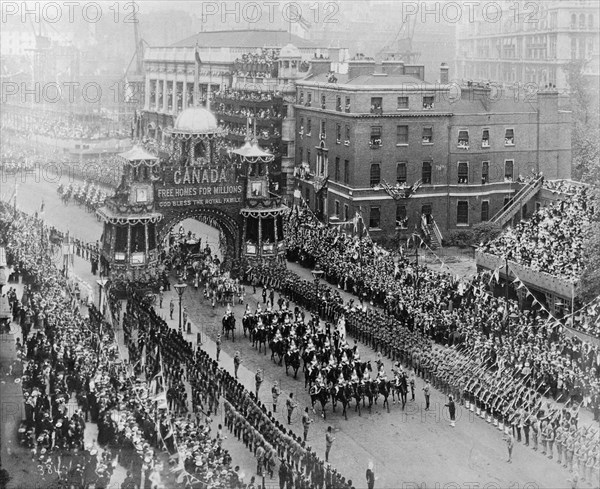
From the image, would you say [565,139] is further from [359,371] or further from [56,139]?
[56,139]

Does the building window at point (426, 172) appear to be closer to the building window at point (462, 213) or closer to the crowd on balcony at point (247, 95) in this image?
the building window at point (462, 213)

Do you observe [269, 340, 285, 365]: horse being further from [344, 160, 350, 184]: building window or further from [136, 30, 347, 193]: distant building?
[136, 30, 347, 193]: distant building

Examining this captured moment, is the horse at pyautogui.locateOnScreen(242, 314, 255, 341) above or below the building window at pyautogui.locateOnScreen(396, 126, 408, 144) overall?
below

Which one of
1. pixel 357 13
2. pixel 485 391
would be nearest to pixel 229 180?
pixel 485 391

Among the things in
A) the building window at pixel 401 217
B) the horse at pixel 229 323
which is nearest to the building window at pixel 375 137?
the building window at pixel 401 217

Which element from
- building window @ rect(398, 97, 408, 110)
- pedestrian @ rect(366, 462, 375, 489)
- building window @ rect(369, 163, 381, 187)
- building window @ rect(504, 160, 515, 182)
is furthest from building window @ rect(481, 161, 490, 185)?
pedestrian @ rect(366, 462, 375, 489)
